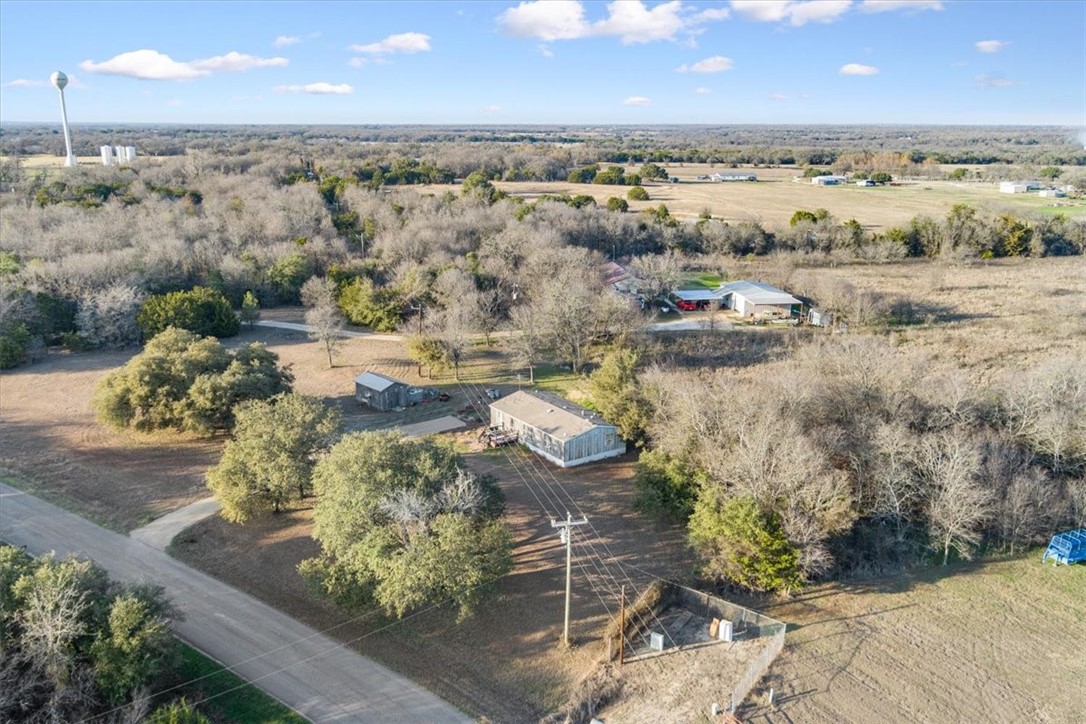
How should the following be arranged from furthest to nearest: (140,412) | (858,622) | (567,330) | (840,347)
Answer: (567,330) → (840,347) → (140,412) → (858,622)

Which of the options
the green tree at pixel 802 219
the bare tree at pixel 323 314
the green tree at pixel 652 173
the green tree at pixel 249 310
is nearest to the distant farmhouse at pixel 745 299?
the green tree at pixel 802 219

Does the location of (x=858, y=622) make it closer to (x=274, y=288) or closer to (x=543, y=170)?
(x=274, y=288)

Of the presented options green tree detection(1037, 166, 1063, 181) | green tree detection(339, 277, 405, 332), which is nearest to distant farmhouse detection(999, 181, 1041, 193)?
green tree detection(1037, 166, 1063, 181)

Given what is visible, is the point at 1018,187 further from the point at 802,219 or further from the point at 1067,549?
the point at 1067,549

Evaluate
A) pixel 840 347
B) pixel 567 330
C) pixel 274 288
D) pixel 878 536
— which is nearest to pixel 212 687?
pixel 878 536

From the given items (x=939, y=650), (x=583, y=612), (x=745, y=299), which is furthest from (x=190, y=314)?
(x=939, y=650)
